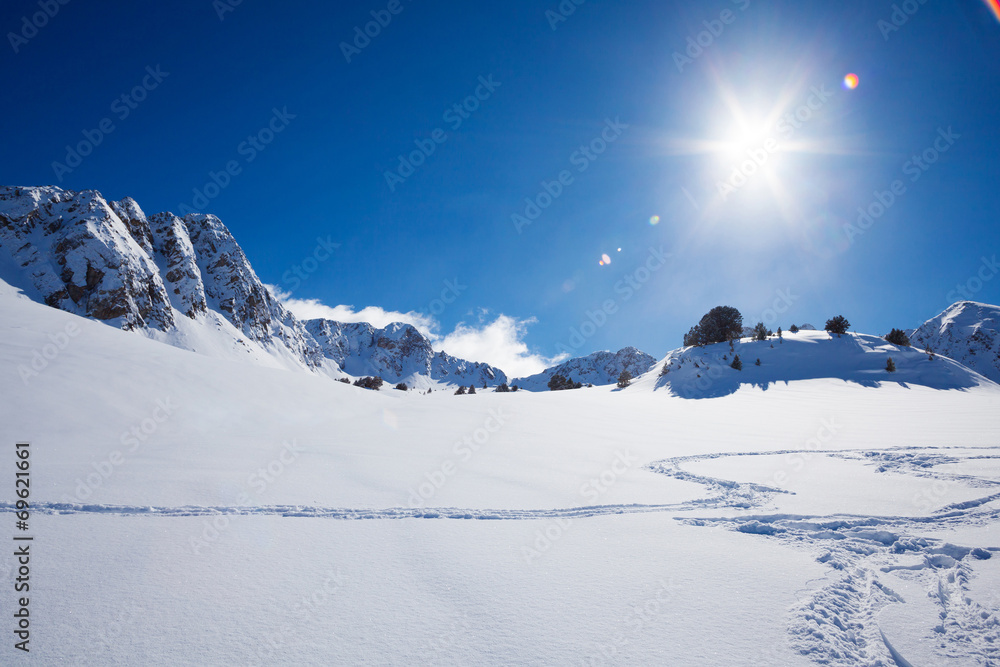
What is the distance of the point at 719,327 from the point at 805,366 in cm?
521

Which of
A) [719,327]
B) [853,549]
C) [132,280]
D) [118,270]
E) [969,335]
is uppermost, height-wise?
[969,335]

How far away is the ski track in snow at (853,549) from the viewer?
81.8 inches

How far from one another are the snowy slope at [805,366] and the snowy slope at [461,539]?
11893mm

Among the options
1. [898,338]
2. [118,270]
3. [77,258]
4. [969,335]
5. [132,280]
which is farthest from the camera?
[969,335]

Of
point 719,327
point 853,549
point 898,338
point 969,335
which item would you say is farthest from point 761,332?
point 969,335

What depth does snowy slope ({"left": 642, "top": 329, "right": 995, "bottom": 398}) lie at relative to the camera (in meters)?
17.2

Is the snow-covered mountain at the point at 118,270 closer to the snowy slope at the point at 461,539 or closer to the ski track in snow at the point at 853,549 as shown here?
the snowy slope at the point at 461,539

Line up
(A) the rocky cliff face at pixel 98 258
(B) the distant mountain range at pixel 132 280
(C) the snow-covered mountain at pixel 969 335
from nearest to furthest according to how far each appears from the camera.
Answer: (A) the rocky cliff face at pixel 98 258, (B) the distant mountain range at pixel 132 280, (C) the snow-covered mountain at pixel 969 335

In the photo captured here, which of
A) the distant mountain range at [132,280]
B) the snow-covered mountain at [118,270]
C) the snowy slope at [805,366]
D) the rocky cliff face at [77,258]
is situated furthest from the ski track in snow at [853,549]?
the rocky cliff face at [77,258]

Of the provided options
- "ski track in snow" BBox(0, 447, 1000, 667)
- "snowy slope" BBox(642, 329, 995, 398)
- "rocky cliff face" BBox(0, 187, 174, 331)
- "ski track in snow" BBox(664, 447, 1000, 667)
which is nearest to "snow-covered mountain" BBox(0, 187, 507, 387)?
"rocky cliff face" BBox(0, 187, 174, 331)

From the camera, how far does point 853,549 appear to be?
310cm

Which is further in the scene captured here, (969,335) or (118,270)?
(969,335)

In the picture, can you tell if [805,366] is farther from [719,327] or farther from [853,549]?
[853,549]

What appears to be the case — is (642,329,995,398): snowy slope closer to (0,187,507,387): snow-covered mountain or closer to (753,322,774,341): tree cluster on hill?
(753,322,774,341): tree cluster on hill
